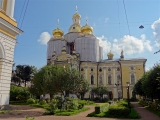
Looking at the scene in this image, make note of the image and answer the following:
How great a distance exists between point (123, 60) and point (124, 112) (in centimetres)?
3982

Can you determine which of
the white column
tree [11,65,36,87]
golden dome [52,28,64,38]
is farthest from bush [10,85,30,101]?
golden dome [52,28,64,38]

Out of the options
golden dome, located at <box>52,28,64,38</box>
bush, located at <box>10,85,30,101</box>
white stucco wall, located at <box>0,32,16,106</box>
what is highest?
golden dome, located at <box>52,28,64,38</box>

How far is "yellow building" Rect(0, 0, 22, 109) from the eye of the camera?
53.8ft

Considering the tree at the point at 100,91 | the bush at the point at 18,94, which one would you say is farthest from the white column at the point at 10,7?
the tree at the point at 100,91

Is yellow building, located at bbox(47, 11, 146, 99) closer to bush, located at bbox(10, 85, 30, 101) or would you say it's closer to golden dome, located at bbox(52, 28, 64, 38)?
golden dome, located at bbox(52, 28, 64, 38)

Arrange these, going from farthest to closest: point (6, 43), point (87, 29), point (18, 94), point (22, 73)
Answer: point (22, 73)
point (87, 29)
point (18, 94)
point (6, 43)

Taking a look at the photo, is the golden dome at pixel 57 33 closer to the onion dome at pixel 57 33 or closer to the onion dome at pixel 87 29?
the onion dome at pixel 57 33

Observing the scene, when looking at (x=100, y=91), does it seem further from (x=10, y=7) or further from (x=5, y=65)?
(x=10, y=7)

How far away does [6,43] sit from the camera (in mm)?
17125

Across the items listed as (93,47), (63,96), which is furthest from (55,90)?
(93,47)

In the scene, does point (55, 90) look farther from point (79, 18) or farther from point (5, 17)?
point (79, 18)

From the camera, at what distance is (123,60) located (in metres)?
55.2

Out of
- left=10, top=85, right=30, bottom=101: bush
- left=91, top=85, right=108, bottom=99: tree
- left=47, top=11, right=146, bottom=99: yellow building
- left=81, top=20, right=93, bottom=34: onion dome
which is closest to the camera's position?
left=10, top=85, right=30, bottom=101: bush

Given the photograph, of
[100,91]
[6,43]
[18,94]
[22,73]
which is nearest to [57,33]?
[22,73]
